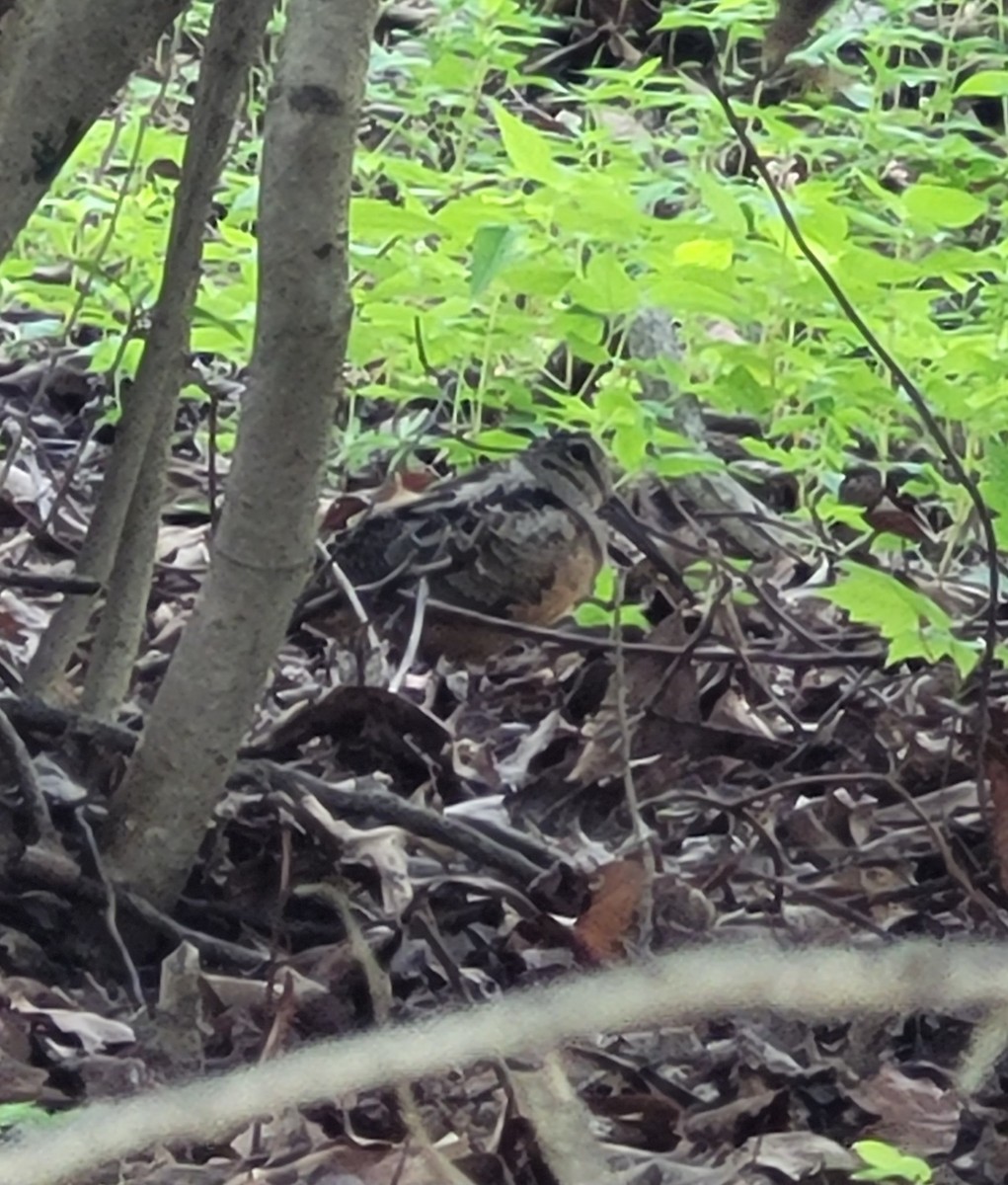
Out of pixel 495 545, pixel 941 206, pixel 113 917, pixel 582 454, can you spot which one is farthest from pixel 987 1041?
pixel 582 454

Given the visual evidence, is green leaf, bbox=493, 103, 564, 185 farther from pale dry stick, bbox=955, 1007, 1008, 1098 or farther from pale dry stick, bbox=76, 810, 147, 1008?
pale dry stick, bbox=955, 1007, 1008, 1098

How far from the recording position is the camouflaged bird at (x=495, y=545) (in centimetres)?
269

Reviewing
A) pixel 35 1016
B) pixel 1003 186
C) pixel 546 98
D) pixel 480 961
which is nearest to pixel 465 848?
pixel 480 961

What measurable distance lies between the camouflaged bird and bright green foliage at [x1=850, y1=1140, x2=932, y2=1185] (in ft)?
4.40

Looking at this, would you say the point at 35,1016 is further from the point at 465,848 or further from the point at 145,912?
the point at 465,848

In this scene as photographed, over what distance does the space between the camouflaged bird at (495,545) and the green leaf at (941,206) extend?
737mm

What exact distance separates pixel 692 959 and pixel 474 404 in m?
2.39

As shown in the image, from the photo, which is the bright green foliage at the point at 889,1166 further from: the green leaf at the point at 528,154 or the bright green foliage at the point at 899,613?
the green leaf at the point at 528,154

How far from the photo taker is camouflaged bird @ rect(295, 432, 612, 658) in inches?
106

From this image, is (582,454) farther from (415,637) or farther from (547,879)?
(547,879)

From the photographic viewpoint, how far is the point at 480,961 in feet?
6.09

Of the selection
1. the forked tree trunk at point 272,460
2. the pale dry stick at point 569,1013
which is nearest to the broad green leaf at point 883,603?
the forked tree trunk at point 272,460

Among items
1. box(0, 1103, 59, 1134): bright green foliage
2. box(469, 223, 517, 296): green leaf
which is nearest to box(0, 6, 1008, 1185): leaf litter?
box(0, 1103, 59, 1134): bright green foliage

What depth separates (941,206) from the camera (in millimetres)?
2316
